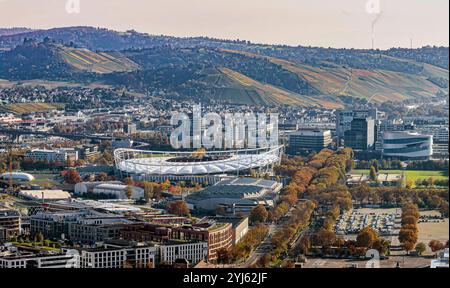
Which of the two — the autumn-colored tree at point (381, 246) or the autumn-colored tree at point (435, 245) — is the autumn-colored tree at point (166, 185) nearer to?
the autumn-colored tree at point (381, 246)

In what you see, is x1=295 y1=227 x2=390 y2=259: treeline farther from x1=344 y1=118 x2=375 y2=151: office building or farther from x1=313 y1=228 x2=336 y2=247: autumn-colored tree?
x1=344 y1=118 x2=375 y2=151: office building

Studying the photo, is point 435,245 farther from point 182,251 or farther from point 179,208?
point 179,208

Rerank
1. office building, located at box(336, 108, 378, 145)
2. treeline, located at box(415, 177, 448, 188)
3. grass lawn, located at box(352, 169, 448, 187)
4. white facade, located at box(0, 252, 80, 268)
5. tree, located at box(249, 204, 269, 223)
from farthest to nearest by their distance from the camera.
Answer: office building, located at box(336, 108, 378, 145), grass lawn, located at box(352, 169, 448, 187), treeline, located at box(415, 177, 448, 188), tree, located at box(249, 204, 269, 223), white facade, located at box(0, 252, 80, 268)

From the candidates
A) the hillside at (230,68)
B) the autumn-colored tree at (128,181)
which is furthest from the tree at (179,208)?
the hillside at (230,68)

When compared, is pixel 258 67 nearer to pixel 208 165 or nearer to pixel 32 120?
pixel 32 120

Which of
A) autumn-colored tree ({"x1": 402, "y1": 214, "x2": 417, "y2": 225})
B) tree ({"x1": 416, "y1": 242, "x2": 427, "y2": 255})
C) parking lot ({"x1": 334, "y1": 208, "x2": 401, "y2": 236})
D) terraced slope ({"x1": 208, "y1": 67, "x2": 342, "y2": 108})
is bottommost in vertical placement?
parking lot ({"x1": 334, "y1": 208, "x2": 401, "y2": 236})

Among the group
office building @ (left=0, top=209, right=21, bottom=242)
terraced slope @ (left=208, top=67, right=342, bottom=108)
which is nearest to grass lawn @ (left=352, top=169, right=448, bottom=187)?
office building @ (left=0, top=209, right=21, bottom=242)
